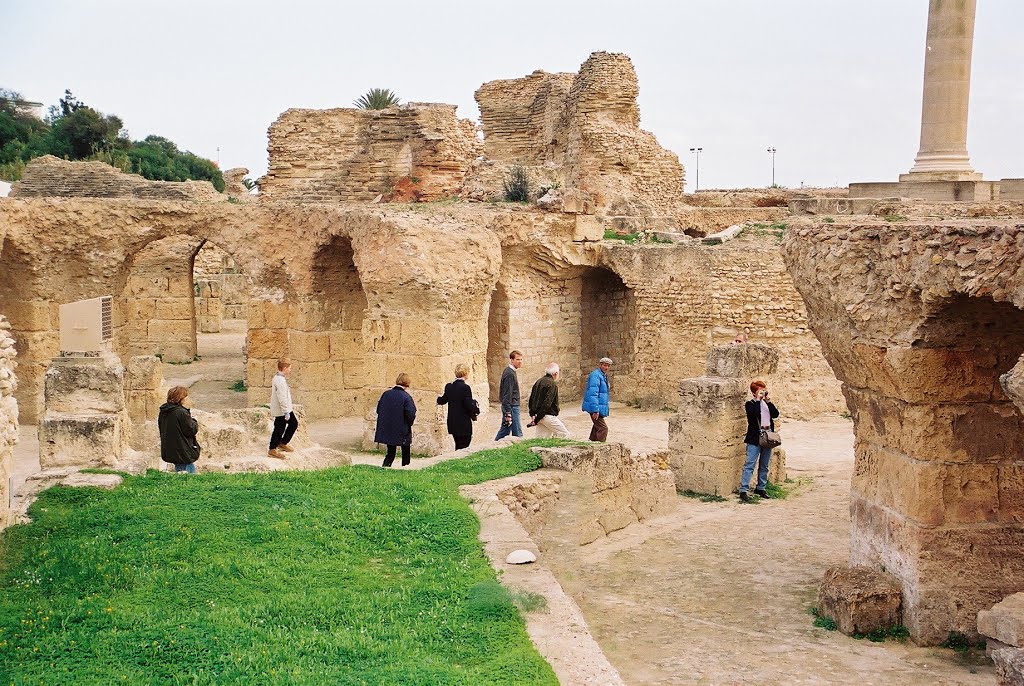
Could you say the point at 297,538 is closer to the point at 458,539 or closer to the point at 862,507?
the point at 458,539

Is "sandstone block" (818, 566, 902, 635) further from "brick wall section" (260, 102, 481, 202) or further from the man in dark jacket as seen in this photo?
"brick wall section" (260, 102, 481, 202)

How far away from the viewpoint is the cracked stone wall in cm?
747

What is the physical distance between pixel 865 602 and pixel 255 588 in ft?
15.0

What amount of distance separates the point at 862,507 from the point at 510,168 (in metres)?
12.3

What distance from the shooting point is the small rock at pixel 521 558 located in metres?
7.26

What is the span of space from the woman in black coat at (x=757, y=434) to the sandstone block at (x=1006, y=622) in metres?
5.78

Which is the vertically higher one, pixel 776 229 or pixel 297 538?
pixel 776 229

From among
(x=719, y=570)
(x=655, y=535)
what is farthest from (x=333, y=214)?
(x=719, y=570)

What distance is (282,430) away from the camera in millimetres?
11047

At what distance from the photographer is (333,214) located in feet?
52.3

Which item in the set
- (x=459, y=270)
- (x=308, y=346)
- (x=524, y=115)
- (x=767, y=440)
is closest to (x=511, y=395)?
(x=459, y=270)

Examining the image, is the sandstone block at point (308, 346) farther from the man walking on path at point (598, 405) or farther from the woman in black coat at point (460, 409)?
the man walking on path at point (598, 405)

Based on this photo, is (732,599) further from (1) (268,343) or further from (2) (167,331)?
(2) (167,331)

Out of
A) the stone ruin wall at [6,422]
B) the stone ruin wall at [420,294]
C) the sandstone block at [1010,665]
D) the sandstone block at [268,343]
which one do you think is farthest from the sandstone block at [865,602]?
the sandstone block at [268,343]
